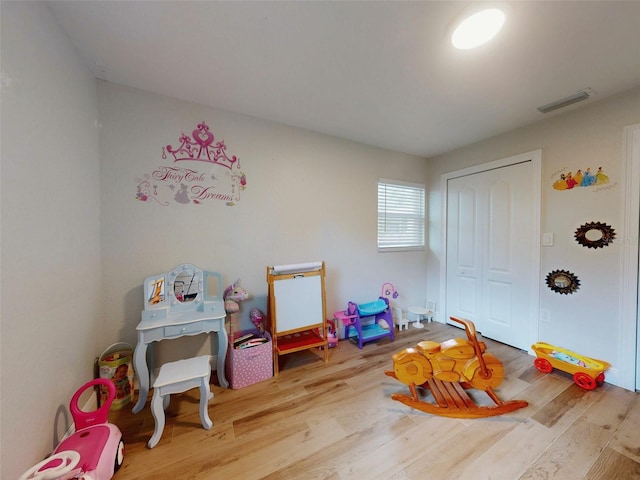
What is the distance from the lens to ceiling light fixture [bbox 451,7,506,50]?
115 cm

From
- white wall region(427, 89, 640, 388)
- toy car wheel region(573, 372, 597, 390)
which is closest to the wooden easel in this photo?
toy car wheel region(573, 372, 597, 390)

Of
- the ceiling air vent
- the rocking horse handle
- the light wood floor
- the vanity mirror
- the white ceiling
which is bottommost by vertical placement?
the light wood floor

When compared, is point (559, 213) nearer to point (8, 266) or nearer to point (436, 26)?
point (436, 26)

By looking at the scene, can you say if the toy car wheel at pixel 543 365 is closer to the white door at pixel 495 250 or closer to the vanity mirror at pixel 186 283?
the white door at pixel 495 250

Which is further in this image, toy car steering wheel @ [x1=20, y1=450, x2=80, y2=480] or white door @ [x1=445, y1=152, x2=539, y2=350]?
white door @ [x1=445, y1=152, x2=539, y2=350]

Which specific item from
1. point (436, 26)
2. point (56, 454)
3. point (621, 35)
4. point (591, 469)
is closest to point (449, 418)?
point (591, 469)

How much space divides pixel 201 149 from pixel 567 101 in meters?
3.04

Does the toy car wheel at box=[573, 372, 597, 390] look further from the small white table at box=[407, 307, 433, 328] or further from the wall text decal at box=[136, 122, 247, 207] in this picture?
the wall text decal at box=[136, 122, 247, 207]

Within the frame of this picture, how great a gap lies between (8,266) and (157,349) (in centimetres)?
120

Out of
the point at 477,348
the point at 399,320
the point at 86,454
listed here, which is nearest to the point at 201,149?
the point at 86,454

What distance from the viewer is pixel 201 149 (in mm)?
1938

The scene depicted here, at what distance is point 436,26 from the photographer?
1218mm

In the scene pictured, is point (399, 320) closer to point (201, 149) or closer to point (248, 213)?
point (248, 213)

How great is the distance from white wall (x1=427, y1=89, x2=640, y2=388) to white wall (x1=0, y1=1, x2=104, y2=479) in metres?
3.61
